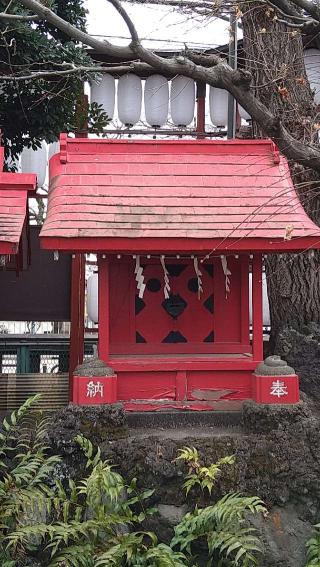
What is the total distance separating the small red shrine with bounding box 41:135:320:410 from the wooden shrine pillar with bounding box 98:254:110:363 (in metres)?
0.01

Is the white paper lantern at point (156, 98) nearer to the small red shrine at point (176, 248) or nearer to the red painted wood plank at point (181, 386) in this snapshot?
the small red shrine at point (176, 248)

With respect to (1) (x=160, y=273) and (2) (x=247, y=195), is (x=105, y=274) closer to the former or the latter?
(1) (x=160, y=273)

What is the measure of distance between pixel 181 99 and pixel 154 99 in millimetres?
528

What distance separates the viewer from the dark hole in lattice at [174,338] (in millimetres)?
8039

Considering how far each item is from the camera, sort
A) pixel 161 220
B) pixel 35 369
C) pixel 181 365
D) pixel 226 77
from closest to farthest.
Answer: pixel 226 77 → pixel 161 220 → pixel 181 365 → pixel 35 369

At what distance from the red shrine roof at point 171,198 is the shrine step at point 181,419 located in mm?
2133

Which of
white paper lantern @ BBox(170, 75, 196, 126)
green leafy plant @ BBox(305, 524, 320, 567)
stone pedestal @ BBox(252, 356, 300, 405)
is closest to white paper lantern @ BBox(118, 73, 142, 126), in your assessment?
white paper lantern @ BBox(170, 75, 196, 126)

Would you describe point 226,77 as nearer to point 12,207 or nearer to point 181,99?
point 12,207

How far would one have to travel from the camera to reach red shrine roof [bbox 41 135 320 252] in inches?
270

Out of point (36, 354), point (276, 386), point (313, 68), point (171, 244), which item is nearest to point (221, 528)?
point (276, 386)

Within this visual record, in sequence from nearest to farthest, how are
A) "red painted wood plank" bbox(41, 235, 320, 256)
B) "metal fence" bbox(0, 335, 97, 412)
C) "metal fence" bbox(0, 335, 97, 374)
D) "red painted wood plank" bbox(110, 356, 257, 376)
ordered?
1. "red painted wood plank" bbox(41, 235, 320, 256)
2. "red painted wood plank" bbox(110, 356, 257, 376)
3. "metal fence" bbox(0, 335, 97, 412)
4. "metal fence" bbox(0, 335, 97, 374)

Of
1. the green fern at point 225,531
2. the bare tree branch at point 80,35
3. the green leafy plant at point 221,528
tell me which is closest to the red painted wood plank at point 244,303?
the green leafy plant at point 221,528

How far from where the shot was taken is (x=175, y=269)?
809 cm

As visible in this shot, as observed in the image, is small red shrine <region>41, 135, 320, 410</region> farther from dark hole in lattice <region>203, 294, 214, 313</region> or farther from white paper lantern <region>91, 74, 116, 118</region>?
white paper lantern <region>91, 74, 116, 118</region>
